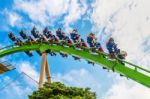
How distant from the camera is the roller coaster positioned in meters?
17.1

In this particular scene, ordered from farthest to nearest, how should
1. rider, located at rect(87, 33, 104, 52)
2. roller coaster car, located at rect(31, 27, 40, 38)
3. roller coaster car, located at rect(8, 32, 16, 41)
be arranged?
roller coaster car, located at rect(8, 32, 16, 41) → roller coaster car, located at rect(31, 27, 40, 38) → rider, located at rect(87, 33, 104, 52)

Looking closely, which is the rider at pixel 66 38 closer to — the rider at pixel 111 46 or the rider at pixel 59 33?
the rider at pixel 59 33

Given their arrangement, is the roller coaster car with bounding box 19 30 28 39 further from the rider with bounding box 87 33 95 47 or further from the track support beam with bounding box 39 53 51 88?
the rider with bounding box 87 33 95 47

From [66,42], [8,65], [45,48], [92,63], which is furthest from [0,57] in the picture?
[92,63]

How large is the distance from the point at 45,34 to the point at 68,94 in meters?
5.34

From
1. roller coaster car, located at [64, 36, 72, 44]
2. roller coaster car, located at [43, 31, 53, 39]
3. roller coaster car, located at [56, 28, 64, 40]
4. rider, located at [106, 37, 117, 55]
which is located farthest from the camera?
roller coaster car, located at [43, 31, 53, 39]

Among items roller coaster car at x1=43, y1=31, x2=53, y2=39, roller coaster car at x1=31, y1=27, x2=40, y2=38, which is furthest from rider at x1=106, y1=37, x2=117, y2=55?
roller coaster car at x1=31, y1=27, x2=40, y2=38

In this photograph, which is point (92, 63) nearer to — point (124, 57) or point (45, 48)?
point (124, 57)

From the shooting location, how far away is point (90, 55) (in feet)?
62.0

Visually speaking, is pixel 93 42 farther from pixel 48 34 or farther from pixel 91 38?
pixel 48 34

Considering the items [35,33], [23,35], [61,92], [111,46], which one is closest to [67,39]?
[35,33]

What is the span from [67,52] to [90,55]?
5.30 ft

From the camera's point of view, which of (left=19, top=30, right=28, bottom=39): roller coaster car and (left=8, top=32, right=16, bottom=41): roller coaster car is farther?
(left=8, top=32, right=16, bottom=41): roller coaster car

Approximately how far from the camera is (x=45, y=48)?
21.0 meters
